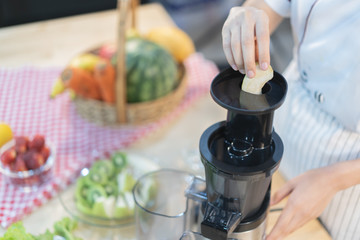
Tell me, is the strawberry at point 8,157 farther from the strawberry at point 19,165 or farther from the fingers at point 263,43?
the fingers at point 263,43

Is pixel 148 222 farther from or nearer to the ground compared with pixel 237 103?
nearer to the ground

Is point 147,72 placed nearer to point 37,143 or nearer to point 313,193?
point 37,143

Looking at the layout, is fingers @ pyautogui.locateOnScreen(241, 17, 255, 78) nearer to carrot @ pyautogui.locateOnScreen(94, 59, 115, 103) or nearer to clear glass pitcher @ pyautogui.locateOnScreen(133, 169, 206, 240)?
clear glass pitcher @ pyautogui.locateOnScreen(133, 169, 206, 240)

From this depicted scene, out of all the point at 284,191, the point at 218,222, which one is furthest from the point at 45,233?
the point at 284,191

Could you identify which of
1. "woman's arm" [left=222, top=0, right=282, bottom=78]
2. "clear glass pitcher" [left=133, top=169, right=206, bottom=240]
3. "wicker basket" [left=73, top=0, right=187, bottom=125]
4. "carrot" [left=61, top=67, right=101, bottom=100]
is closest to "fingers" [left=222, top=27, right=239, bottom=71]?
"woman's arm" [left=222, top=0, right=282, bottom=78]

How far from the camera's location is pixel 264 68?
0.67 m

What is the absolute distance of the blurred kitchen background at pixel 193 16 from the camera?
2583mm

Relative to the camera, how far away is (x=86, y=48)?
62.6 inches

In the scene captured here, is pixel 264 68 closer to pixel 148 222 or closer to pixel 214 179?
pixel 214 179

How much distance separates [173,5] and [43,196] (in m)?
2.46

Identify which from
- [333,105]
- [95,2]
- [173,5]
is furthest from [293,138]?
[173,5]

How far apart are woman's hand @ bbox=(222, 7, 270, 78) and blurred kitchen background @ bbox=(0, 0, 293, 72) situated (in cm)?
199

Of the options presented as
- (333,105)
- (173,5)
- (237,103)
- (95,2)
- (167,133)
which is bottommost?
(173,5)

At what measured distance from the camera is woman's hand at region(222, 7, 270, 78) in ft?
2.23
